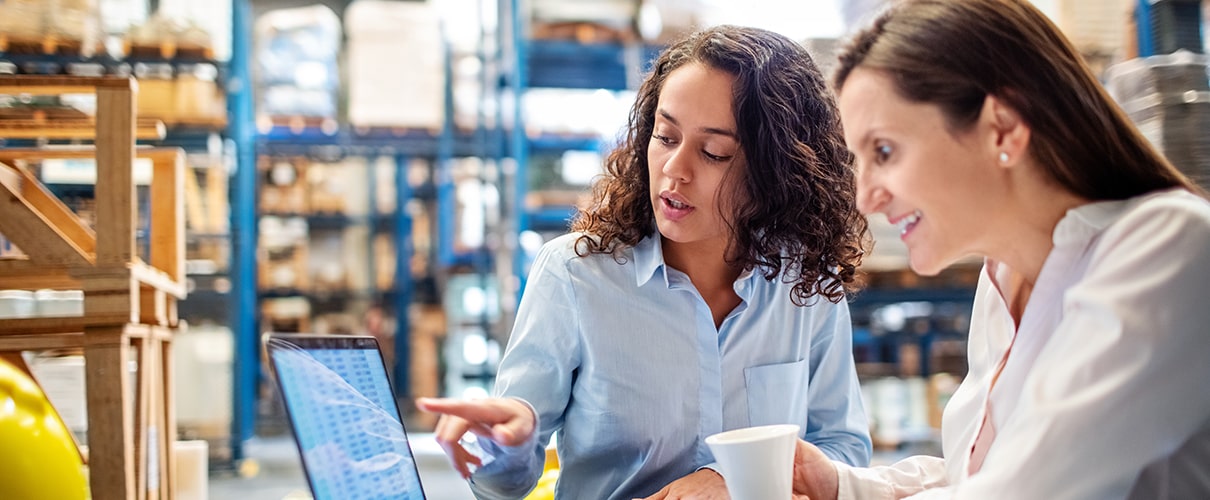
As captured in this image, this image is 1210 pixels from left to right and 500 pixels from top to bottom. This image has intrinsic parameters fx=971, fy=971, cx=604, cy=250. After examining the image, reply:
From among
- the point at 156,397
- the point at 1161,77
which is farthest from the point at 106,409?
the point at 1161,77

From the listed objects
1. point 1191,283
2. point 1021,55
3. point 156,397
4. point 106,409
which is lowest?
point 156,397

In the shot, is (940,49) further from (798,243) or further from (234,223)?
(234,223)

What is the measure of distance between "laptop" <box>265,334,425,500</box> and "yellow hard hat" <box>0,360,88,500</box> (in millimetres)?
814

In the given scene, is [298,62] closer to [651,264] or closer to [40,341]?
[40,341]

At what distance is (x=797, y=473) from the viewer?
4.53ft

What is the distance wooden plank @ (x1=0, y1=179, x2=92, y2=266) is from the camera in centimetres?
178

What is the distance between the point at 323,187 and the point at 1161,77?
614cm

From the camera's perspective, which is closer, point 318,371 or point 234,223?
point 318,371

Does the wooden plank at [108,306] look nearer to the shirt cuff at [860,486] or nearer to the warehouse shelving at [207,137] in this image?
the shirt cuff at [860,486]

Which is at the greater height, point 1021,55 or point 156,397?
point 1021,55

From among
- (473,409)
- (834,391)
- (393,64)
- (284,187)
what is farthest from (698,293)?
(284,187)

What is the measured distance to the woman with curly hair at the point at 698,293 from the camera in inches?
63.2

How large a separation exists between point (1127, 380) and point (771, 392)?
822mm

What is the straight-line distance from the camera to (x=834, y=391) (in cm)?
178
